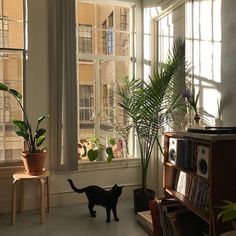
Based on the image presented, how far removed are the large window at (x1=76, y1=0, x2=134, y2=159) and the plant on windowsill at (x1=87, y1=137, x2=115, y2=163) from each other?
112 mm

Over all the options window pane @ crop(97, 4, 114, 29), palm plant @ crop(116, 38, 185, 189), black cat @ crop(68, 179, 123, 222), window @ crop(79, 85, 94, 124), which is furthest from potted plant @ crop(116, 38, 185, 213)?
window pane @ crop(97, 4, 114, 29)

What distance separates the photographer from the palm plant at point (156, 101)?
3242mm

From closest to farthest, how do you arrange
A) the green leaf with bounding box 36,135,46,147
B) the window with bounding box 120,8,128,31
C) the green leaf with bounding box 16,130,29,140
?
the green leaf with bounding box 16,130,29,140, the green leaf with bounding box 36,135,46,147, the window with bounding box 120,8,128,31

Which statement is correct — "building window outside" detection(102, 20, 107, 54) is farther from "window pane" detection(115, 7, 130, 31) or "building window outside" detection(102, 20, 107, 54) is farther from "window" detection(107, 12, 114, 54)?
"window pane" detection(115, 7, 130, 31)

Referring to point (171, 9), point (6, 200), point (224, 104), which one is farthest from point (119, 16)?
point (6, 200)

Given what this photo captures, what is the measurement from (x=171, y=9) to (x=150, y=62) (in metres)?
0.74

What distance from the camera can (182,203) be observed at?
8.38 feet

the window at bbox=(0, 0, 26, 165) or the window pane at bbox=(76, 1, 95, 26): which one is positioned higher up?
the window pane at bbox=(76, 1, 95, 26)

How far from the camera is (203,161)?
87.3 inches

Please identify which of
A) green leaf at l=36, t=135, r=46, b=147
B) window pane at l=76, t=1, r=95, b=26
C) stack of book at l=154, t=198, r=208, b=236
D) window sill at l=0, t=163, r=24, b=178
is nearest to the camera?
stack of book at l=154, t=198, r=208, b=236

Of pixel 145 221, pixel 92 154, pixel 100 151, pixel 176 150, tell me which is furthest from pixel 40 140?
pixel 176 150

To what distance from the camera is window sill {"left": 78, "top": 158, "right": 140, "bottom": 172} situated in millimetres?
3871

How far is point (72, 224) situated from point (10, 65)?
2038mm

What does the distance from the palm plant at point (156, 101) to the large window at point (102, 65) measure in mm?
610
